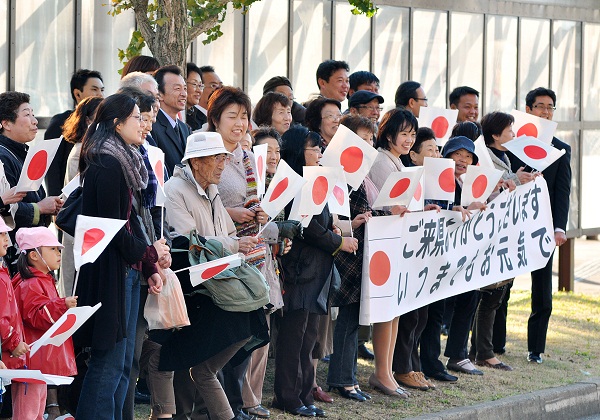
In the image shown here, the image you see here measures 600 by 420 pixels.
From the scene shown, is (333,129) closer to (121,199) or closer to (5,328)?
(121,199)

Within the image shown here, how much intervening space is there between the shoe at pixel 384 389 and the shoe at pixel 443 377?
716 millimetres

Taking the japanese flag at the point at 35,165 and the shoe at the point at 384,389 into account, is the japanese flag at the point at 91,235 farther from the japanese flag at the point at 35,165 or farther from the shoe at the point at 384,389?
the shoe at the point at 384,389

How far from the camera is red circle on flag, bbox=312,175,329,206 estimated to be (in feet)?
25.9

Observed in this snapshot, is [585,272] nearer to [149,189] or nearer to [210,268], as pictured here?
[210,268]

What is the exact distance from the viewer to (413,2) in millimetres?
15391

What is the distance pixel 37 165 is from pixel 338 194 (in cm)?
212

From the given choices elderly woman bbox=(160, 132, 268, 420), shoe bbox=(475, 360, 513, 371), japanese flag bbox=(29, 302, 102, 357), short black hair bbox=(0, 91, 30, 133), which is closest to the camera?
japanese flag bbox=(29, 302, 102, 357)

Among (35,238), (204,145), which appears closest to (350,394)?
(204,145)

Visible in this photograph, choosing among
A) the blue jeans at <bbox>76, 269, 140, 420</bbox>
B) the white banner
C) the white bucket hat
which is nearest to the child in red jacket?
the blue jeans at <bbox>76, 269, 140, 420</bbox>

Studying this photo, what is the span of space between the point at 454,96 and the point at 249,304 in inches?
206

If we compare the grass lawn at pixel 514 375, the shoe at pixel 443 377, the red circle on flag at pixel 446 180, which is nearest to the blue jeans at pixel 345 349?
the grass lawn at pixel 514 375

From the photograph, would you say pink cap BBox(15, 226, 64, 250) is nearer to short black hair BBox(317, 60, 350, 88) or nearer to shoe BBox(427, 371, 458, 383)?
shoe BBox(427, 371, 458, 383)

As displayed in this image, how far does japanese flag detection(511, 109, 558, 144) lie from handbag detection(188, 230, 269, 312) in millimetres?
4565

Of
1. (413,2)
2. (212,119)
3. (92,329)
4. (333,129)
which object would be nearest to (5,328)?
(92,329)
